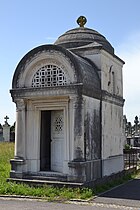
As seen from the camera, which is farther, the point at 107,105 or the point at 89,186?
the point at 107,105

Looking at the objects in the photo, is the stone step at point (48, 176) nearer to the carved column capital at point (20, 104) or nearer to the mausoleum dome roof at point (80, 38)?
the carved column capital at point (20, 104)

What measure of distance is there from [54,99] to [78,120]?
1.40 m

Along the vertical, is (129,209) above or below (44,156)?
below

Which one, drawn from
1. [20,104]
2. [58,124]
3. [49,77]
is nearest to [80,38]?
[49,77]

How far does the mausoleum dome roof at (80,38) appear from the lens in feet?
46.1

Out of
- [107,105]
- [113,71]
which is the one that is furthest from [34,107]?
[113,71]

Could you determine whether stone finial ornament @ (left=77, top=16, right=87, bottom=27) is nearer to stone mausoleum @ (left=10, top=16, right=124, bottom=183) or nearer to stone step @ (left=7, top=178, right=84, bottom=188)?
stone mausoleum @ (left=10, top=16, right=124, bottom=183)

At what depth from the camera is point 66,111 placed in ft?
40.0

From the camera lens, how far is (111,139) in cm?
1409

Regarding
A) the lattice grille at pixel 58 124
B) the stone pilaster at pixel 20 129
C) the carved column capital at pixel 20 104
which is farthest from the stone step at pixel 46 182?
the carved column capital at pixel 20 104

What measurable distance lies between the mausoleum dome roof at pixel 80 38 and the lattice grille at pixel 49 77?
2180 millimetres

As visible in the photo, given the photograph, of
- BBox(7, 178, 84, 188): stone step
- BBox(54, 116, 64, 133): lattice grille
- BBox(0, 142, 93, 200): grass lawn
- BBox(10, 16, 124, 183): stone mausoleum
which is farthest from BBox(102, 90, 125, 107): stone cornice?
BBox(0, 142, 93, 200): grass lawn

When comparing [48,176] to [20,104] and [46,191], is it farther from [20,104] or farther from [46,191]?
[20,104]

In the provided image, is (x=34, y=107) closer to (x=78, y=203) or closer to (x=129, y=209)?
(x=78, y=203)
